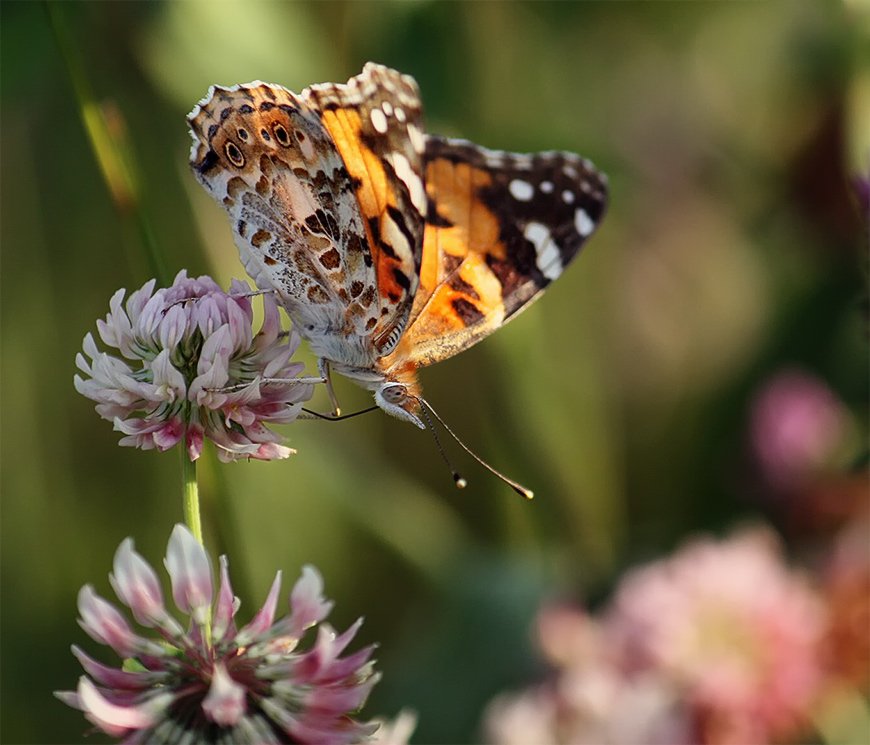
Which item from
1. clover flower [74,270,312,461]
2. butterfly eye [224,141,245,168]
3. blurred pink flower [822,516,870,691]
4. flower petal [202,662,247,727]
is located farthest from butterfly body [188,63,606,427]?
blurred pink flower [822,516,870,691]

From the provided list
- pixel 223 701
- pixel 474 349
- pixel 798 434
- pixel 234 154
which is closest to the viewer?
pixel 223 701

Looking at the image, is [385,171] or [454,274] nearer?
[385,171]

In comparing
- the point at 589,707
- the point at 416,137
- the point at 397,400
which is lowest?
the point at 589,707

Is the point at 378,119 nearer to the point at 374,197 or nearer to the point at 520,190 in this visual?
the point at 374,197

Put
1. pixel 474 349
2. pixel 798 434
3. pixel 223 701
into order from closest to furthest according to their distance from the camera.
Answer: pixel 223 701 → pixel 798 434 → pixel 474 349

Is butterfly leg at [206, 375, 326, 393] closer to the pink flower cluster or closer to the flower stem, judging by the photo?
the flower stem

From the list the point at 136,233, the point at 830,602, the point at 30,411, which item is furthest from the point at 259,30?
the point at 830,602

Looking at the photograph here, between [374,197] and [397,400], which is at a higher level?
[374,197]

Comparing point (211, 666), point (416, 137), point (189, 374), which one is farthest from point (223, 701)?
point (416, 137)
